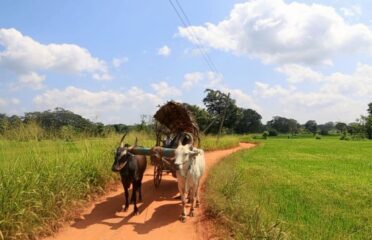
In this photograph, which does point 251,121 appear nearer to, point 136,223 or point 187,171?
point 187,171

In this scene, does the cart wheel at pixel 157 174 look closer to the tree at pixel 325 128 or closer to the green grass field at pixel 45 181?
the green grass field at pixel 45 181

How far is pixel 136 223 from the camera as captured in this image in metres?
8.52

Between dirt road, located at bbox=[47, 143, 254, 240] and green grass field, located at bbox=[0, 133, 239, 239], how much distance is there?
0.38 meters

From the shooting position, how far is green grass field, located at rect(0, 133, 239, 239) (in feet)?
22.6

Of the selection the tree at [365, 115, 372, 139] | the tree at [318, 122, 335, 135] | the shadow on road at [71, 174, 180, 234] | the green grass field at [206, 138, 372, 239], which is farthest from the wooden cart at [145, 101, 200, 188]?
the tree at [318, 122, 335, 135]

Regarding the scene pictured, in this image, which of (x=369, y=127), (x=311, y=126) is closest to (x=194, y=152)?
(x=369, y=127)

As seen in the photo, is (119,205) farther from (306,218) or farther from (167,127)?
(306,218)

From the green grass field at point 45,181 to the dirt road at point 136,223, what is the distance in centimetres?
38

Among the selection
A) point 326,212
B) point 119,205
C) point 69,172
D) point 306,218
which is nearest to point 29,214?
point 69,172

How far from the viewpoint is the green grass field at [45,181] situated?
6.89m

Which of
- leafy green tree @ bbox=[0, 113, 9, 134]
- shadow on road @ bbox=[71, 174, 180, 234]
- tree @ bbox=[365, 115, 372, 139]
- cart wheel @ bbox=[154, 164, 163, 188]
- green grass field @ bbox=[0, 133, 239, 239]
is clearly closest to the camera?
green grass field @ bbox=[0, 133, 239, 239]

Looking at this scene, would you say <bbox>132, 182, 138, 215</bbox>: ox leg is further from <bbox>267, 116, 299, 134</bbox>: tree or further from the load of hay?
<bbox>267, 116, 299, 134</bbox>: tree

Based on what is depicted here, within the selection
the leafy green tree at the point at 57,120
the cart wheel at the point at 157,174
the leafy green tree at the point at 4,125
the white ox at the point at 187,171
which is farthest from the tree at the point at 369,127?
the leafy green tree at the point at 4,125

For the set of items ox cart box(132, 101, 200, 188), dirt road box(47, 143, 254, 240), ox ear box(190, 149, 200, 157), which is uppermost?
ox cart box(132, 101, 200, 188)
